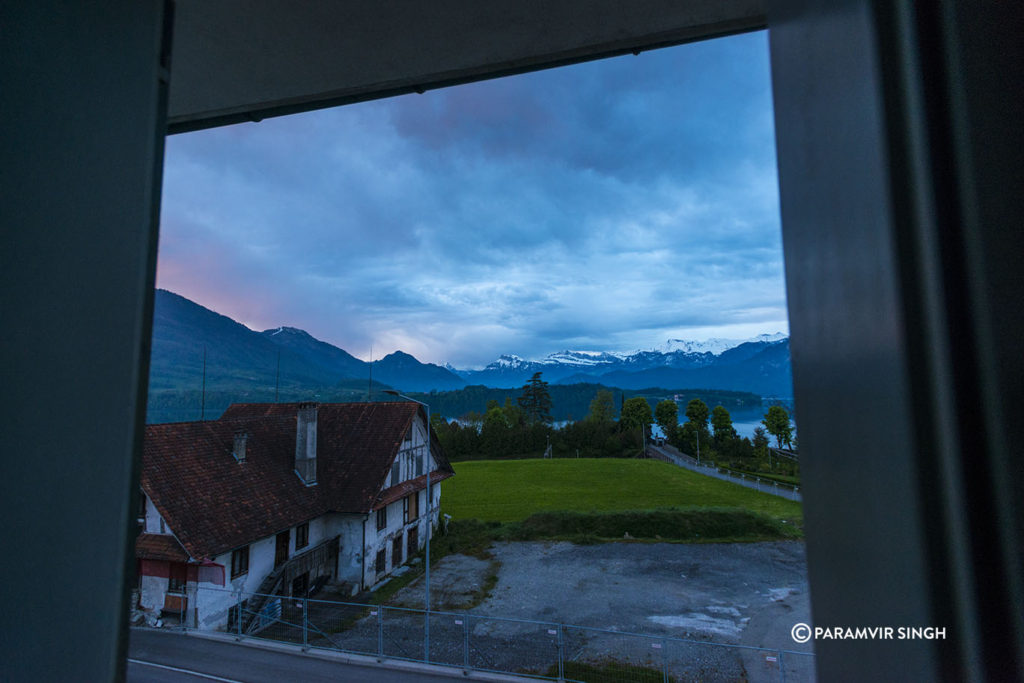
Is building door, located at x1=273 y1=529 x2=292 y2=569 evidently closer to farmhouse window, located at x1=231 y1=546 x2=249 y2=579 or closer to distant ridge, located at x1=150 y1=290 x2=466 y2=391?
farmhouse window, located at x1=231 y1=546 x2=249 y2=579

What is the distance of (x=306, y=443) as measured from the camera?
9.73 m

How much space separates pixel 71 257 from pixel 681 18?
1.45 meters

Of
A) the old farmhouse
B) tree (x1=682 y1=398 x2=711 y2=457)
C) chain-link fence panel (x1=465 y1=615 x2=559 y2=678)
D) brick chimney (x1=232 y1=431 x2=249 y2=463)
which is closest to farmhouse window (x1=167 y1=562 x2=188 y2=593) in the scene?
the old farmhouse

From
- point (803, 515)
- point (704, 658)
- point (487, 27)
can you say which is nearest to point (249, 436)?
point (704, 658)

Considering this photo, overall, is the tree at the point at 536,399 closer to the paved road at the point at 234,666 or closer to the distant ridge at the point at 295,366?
the distant ridge at the point at 295,366

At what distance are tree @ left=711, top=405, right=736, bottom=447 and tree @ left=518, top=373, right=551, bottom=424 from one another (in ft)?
45.4

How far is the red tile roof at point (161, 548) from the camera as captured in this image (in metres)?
6.54

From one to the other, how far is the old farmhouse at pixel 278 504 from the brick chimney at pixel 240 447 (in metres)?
0.02

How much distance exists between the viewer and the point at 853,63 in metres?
0.33

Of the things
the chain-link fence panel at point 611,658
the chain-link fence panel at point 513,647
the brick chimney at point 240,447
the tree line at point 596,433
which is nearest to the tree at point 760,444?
the tree line at point 596,433

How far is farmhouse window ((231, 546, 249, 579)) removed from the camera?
279 inches

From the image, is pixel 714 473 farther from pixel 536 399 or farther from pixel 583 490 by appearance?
pixel 536 399

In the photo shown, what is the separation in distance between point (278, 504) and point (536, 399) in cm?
3001

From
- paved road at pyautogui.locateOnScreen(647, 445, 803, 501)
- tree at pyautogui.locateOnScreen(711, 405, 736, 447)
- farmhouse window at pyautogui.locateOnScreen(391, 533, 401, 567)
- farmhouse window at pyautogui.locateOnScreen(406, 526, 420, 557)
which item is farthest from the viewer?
tree at pyautogui.locateOnScreen(711, 405, 736, 447)
